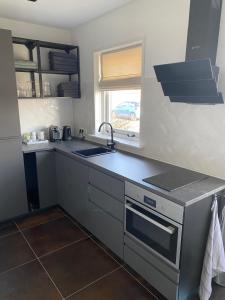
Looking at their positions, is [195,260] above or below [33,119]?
below

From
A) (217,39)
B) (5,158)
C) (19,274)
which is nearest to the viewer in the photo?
(217,39)

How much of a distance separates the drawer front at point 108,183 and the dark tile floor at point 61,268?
0.66 meters

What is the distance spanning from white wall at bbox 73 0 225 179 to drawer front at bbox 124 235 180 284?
78 centimetres

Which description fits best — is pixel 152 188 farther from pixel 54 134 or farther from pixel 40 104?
pixel 40 104

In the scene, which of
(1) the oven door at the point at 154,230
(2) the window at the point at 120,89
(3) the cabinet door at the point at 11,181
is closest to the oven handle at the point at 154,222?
(1) the oven door at the point at 154,230

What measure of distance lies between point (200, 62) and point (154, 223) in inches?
43.2

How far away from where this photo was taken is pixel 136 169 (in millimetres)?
1956

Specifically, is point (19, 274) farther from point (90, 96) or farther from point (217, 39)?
point (217, 39)

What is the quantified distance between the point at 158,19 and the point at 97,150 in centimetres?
152

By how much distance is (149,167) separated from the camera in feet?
6.61

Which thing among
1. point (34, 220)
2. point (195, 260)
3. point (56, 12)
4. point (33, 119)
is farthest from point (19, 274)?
point (56, 12)

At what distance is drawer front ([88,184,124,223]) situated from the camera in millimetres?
1871

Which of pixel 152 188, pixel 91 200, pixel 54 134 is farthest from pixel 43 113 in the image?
pixel 152 188

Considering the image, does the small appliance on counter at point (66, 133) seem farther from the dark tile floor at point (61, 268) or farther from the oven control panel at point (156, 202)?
the oven control panel at point (156, 202)
